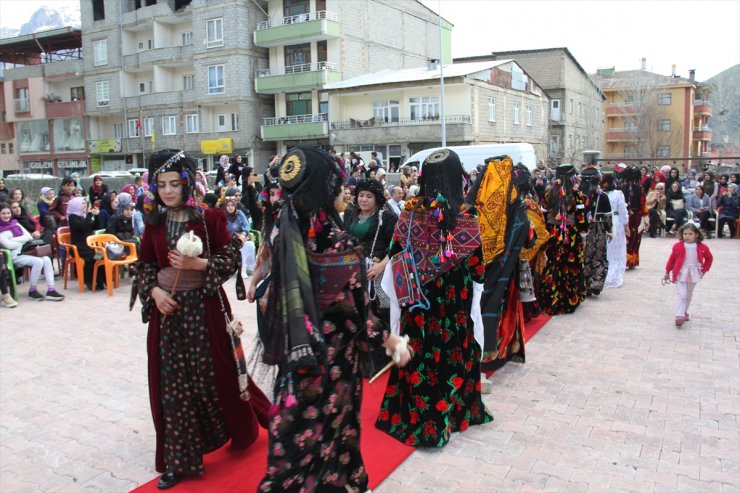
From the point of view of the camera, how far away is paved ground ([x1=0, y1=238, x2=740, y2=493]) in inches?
154

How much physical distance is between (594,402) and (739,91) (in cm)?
10078

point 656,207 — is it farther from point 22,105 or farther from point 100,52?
point 22,105

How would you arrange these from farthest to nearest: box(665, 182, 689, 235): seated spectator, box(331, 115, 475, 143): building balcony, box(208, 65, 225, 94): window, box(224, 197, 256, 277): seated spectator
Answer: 1. box(208, 65, 225, 94): window
2. box(331, 115, 475, 143): building balcony
3. box(665, 182, 689, 235): seated spectator
4. box(224, 197, 256, 277): seated spectator

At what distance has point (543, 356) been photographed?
6316 mm

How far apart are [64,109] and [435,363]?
44.7 metres

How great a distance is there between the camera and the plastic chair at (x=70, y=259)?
384 inches

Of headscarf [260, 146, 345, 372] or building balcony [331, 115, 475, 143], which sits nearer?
headscarf [260, 146, 345, 372]

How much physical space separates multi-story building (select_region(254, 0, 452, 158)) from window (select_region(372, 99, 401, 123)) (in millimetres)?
1181

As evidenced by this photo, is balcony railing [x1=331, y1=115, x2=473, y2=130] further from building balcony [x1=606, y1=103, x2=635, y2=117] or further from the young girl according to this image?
building balcony [x1=606, y1=103, x2=635, y2=117]

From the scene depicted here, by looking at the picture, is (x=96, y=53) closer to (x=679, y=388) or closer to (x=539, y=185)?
(x=539, y=185)

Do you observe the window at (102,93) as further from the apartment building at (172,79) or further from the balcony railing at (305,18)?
the balcony railing at (305,18)

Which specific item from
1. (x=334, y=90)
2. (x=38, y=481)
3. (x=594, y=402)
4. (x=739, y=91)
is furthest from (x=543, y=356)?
(x=739, y=91)

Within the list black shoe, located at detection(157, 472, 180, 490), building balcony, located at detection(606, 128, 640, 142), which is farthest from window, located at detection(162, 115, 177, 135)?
black shoe, located at detection(157, 472, 180, 490)

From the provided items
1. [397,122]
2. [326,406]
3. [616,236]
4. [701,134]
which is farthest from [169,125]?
[701,134]
